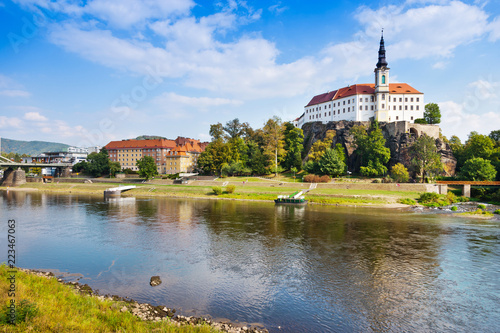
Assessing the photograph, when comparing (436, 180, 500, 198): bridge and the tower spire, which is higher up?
the tower spire

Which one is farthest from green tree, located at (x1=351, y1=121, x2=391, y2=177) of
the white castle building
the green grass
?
the green grass

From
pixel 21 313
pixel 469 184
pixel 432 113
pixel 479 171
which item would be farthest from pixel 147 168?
pixel 432 113

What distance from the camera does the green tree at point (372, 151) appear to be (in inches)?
2879

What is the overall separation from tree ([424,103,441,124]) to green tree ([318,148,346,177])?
36.2 m

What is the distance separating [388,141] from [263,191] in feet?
130

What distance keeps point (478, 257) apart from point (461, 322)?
42.5ft

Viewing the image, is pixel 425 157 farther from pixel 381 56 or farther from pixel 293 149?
pixel 293 149

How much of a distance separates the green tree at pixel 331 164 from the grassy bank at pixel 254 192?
8061mm

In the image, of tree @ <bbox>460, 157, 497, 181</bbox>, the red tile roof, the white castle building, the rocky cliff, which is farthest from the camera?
the red tile roof

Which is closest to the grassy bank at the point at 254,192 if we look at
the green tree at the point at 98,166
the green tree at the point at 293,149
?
the green tree at the point at 98,166

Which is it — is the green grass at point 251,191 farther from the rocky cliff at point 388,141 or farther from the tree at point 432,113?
the tree at point 432,113

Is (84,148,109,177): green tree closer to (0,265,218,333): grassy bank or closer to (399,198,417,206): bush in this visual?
(399,198,417,206): bush

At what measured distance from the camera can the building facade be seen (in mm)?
113000

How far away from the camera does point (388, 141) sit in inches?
3169
